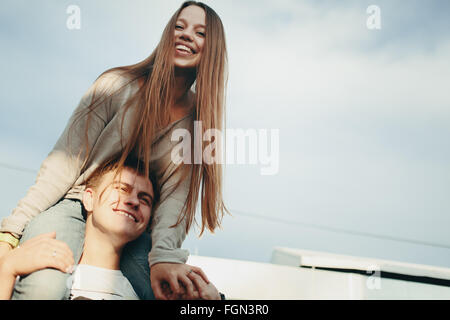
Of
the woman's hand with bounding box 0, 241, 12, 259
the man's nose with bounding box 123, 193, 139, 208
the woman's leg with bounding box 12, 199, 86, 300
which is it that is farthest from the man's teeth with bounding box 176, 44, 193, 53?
the woman's hand with bounding box 0, 241, 12, 259

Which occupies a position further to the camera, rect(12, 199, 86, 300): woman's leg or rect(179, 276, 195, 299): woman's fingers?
rect(179, 276, 195, 299): woman's fingers

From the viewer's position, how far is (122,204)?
1.27 meters

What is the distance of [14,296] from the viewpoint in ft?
3.35

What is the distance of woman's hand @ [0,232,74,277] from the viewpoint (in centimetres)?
102

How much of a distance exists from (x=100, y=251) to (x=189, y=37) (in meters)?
0.97

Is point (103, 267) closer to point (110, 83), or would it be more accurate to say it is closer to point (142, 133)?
point (142, 133)

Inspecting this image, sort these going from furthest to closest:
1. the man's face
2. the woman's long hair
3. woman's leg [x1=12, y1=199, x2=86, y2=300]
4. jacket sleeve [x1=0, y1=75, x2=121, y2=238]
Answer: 1. the woman's long hair
2. the man's face
3. jacket sleeve [x1=0, y1=75, x2=121, y2=238]
4. woman's leg [x1=12, y1=199, x2=86, y2=300]

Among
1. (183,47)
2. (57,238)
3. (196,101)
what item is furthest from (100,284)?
(183,47)

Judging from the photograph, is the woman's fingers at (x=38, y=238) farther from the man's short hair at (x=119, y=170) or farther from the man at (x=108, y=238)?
the man's short hair at (x=119, y=170)

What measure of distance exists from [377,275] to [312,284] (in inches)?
40.3

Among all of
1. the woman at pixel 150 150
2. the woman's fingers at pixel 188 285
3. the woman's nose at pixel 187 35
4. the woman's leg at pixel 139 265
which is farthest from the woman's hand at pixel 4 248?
Answer: the woman's nose at pixel 187 35

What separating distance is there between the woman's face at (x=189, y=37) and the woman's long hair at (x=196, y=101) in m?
0.02

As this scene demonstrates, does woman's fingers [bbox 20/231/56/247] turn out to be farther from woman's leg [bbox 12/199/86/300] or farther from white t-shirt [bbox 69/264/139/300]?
white t-shirt [bbox 69/264/139/300]

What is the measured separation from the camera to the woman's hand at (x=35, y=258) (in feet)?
3.36
